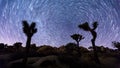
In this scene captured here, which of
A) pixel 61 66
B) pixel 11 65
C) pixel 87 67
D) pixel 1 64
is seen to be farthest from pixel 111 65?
pixel 1 64

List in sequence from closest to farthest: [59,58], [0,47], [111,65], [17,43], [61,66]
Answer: [61,66] → [59,58] → [111,65] → [17,43] → [0,47]

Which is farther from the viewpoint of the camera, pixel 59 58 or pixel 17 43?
pixel 17 43

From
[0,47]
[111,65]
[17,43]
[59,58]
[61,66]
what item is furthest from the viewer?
[0,47]

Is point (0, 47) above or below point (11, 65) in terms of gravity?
above

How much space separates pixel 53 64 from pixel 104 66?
1111cm

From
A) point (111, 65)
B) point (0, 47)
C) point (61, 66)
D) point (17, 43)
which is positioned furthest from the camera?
point (0, 47)

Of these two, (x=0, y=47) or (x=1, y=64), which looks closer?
(x=1, y=64)

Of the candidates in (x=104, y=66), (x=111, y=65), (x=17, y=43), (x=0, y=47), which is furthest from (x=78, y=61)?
(x=0, y=47)

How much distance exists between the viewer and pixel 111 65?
40812mm

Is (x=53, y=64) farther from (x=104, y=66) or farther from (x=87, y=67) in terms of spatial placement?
(x=104, y=66)

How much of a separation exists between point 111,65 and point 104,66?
123 inches

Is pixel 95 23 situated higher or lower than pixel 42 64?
higher

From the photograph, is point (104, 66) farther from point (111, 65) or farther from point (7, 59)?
point (7, 59)

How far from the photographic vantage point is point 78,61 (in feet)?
125
